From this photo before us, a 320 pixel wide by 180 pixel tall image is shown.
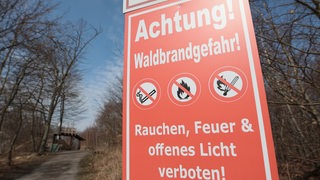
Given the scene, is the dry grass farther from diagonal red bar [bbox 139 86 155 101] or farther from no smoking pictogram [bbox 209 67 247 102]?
no smoking pictogram [bbox 209 67 247 102]

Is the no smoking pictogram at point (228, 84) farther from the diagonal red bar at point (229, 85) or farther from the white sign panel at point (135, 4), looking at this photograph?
the white sign panel at point (135, 4)

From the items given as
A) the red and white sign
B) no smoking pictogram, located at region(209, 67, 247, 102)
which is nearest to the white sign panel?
the red and white sign

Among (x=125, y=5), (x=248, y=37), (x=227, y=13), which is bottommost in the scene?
(x=248, y=37)

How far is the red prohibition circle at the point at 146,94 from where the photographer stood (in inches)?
39.7

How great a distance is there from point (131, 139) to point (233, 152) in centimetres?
47

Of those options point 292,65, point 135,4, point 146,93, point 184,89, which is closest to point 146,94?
point 146,93

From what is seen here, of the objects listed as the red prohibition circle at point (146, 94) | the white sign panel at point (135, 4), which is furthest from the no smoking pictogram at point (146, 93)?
the white sign panel at point (135, 4)

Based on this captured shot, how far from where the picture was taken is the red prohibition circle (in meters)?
1.01

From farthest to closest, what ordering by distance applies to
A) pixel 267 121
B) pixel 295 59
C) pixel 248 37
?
1. pixel 295 59
2. pixel 248 37
3. pixel 267 121

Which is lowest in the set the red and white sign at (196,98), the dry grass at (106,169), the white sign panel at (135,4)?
the dry grass at (106,169)

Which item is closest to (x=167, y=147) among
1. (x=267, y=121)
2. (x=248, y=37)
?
(x=267, y=121)

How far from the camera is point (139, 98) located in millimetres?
1046

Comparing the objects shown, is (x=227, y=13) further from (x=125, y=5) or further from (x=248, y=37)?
(x=125, y=5)

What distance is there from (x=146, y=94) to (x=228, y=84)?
39 centimetres
